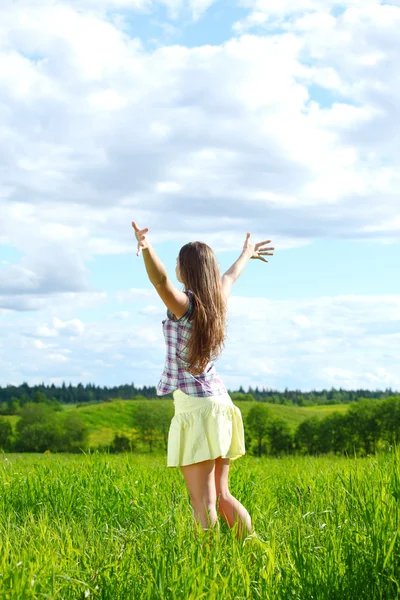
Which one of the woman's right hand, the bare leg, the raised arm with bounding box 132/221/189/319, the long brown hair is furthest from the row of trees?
the raised arm with bounding box 132/221/189/319

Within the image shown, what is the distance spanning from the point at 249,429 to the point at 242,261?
6420 centimetres

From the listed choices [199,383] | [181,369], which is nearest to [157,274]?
[181,369]

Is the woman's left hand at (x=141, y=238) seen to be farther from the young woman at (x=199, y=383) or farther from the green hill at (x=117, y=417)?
the green hill at (x=117, y=417)

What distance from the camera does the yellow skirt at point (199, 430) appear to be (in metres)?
4.72

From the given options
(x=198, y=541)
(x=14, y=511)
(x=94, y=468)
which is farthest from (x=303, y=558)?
(x=94, y=468)

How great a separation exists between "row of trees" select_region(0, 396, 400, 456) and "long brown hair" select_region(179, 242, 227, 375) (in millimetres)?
52750

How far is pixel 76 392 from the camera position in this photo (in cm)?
13988

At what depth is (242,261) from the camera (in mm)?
6258

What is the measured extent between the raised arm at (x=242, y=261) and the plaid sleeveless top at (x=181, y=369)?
0.71 m

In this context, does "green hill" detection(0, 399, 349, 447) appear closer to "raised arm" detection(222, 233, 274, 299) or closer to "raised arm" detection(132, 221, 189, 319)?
"raised arm" detection(222, 233, 274, 299)

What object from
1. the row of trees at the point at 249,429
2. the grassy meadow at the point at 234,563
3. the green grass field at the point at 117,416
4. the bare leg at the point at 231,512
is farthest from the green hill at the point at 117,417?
the grassy meadow at the point at 234,563

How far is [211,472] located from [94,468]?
3.68m

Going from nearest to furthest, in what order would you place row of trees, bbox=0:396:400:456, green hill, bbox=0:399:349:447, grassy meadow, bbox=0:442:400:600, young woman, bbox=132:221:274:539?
grassy meadow, bbox=0:442:400:600 < young woman, bbox=132:221:274:539 < row of trees, bbox=0:396:400:456 < green hill, bbox=0:399:349:447

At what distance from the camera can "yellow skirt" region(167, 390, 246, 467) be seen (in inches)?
186
